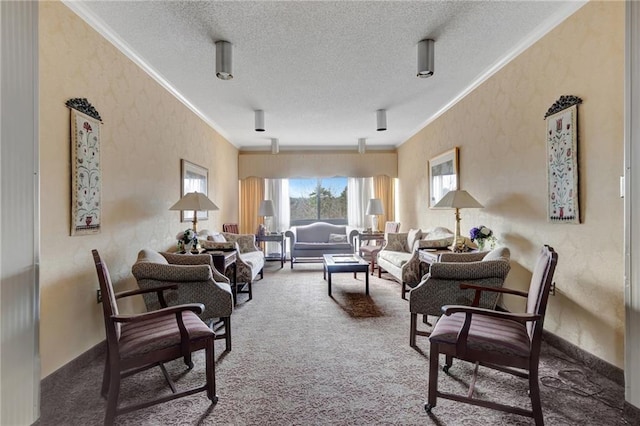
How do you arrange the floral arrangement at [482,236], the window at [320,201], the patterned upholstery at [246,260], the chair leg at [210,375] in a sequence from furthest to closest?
the window at [320,201]
the patterned upholstery at [246,260]
the floral arrangement at [482,236]
the chair leg at [210,375]

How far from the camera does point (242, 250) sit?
5031mm

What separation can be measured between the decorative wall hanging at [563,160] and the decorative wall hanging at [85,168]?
12.4 ft

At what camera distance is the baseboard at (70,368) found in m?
1.94

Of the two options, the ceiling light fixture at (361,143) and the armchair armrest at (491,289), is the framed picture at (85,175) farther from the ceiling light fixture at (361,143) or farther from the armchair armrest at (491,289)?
the ceiling light fixture at (361,143)

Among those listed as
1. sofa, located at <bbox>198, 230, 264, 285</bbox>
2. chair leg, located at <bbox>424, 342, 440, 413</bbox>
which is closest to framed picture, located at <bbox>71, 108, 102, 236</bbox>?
sofa, located at <bbox>198, 230, 264, 285</bbox>

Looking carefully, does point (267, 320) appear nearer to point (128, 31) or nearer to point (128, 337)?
point (128, 337)

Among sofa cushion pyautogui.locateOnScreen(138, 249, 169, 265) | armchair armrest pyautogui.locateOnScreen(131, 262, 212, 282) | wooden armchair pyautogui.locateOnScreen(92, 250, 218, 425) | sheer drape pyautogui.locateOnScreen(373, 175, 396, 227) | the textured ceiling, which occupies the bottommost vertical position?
wooden armchair pyautogui.locateOnScreen(92, 250, 218, 425)

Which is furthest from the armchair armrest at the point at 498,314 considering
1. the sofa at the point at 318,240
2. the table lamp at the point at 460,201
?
the sofa at the point at 318,240

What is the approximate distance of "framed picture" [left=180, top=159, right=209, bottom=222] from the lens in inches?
163

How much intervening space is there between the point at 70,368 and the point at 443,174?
488 centimetres

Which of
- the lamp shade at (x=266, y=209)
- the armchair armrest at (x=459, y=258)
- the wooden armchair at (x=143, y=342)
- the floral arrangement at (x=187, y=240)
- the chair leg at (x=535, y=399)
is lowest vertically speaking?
the chair leg at (x=535, y=399)

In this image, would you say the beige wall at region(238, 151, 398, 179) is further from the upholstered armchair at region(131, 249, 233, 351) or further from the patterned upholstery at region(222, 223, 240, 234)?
the upholstered armchair at region(131, 249, 233, 351)

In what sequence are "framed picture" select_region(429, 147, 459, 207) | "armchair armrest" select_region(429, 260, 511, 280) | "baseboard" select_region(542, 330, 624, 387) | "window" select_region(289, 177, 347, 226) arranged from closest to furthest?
"baseboard" select_region(542, 330, 624, 387) < "armchair armrest" select_region(429, 260, 511, 280) < "framed picture" select_region(429, 147, 459, 207) < "window" select_region(289, 177, 347, 226)

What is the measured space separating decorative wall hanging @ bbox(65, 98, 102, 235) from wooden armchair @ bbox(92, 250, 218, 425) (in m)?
0.83
